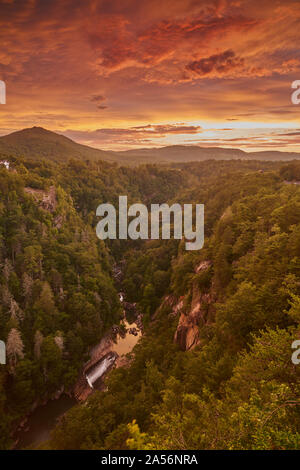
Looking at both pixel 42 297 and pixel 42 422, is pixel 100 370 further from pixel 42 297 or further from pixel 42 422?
pixel 42 297

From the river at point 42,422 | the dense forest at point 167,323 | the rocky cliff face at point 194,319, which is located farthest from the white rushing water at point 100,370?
the rocky cliff face at point 194,319

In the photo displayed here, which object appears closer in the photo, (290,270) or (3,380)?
(290,270)

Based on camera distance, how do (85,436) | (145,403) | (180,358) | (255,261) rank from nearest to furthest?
(85,436)
(145,403)
(255,261)
(180,358)

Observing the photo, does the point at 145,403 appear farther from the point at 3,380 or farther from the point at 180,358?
the point at 3,380

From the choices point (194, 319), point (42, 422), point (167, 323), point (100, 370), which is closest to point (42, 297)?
point (100, 370)

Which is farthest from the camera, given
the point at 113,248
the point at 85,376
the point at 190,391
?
the point at 113,248

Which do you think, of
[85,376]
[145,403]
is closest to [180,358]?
[145,403]

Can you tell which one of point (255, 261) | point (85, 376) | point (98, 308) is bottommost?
point (85, 376)
